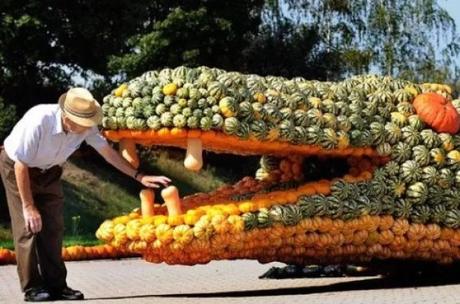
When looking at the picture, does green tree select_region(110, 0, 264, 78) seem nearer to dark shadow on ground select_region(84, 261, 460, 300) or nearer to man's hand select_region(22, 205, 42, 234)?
dark shadow on ground select_region(84, 261, 460, 300)

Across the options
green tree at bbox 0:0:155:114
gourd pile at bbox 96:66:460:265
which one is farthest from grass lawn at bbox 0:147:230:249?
gourd pile at bbox 96:66:460:265

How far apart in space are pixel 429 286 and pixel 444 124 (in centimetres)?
146

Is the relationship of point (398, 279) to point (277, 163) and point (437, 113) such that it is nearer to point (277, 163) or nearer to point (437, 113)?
point (277, 163)

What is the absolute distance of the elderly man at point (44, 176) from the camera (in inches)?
325

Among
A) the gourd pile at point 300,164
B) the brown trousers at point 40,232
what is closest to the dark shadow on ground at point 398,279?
the gourd pile at point 300,164

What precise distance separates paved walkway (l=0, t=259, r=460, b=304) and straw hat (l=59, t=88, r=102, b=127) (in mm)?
1410

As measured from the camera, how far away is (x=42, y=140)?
27.2ft

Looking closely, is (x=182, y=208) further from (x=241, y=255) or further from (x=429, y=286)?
(x=429, y=286)

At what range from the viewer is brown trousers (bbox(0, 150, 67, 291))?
8492mm

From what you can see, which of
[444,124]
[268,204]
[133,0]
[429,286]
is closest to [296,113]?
[268,204]

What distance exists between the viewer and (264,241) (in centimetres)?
895

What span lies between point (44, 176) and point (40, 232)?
1.42ft

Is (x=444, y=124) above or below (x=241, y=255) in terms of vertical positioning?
above

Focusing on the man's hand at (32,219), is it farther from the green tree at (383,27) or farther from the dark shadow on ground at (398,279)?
the green tree at (383,27)
